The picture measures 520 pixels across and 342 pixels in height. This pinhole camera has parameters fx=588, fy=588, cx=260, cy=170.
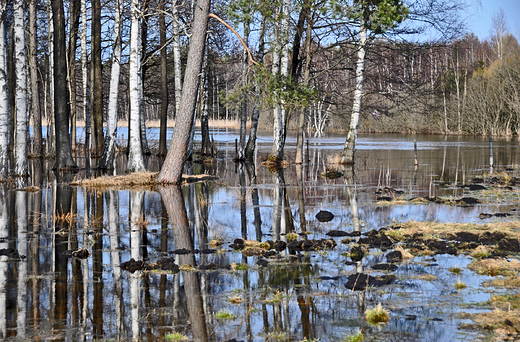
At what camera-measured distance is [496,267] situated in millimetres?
7492

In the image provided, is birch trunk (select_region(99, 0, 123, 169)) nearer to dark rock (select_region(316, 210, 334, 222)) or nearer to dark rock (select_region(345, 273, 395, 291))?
dark rock (select_region(316, 210, 334, 222))

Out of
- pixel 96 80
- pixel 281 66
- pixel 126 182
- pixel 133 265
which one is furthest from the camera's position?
pixel 96 80

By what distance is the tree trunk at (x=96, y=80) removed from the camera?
26.3m

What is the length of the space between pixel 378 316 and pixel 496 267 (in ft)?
9.22

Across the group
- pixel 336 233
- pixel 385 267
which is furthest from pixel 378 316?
pixel 336 233

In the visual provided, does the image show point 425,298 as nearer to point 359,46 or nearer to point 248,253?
point 248,253

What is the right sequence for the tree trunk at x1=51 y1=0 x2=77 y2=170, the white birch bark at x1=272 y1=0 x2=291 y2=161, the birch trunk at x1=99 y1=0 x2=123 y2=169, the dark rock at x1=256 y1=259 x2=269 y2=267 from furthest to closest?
the white birch bark at x1=272 y1=0 x2=291 y2=161
the tree trunk at x1=51 y1=0 x2=77 y2=170
the birch trunk at x1=99 y1=0 x2=123 y2=169
the dark rock at x1=256 y1=259 x2=269 y2=267

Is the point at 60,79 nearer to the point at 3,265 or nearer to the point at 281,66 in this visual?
the point at 281,66

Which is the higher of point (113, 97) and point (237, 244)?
point (113, 97)

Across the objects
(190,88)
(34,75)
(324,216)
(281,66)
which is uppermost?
(281,66)

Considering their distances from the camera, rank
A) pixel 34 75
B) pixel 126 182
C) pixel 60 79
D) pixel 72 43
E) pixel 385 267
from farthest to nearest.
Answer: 1. pixel 72 43
2. pixel 34 75
3. pixel 60 79
4. pixel 126 182
5. pixel 385 267

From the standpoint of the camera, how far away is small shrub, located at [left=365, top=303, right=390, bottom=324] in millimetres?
5438

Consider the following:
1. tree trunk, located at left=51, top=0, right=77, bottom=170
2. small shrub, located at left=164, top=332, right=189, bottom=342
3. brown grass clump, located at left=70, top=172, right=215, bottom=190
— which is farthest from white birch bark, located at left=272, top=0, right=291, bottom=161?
small shrub, located at left=164, top=332, right=189, bottom=342

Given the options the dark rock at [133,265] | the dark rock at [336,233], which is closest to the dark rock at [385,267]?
the dark rock at [336,233]
